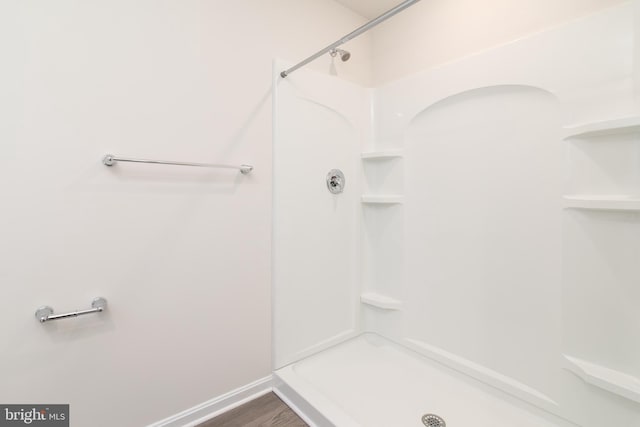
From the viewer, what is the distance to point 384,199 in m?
1.98

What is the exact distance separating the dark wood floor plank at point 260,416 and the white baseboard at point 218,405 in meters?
0.03

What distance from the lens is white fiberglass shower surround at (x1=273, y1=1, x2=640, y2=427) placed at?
1.17 metres

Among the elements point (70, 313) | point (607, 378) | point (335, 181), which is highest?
point (335, 181)

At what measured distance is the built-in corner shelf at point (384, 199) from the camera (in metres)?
1.93

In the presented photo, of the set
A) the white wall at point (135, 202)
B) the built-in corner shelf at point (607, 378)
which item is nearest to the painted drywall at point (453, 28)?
the white wall at point (135, 202)

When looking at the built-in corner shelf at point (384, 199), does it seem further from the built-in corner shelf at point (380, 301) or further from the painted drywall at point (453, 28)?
the painted drywall at point (453, 28)

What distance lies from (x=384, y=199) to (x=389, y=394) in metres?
1.18

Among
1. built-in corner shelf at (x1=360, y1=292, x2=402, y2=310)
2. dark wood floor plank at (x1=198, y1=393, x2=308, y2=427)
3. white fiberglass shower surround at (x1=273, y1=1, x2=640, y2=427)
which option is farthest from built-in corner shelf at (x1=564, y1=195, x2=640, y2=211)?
dark wood floor plank at (x1=198, y1=393, x2=308, y2=427)

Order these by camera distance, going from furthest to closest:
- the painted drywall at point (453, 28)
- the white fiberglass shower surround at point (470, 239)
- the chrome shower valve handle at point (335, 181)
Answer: the chrome shower valve handle at point (335, 181) → the painted drywall at point (453, 28) → the white fiberglass shower surround at point (470, 239)

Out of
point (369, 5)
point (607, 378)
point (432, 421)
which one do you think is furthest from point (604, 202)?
point (369, 5)

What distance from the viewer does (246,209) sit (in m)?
1.56

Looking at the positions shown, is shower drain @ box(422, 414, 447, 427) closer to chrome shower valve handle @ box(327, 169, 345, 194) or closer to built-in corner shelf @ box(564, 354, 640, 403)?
built-in corner shelf @ box(564, 354, 640, 403)

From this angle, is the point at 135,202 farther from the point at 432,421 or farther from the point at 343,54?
the point at 432,421

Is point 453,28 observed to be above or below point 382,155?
above
